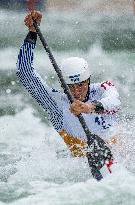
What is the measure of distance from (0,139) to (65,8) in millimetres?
10625

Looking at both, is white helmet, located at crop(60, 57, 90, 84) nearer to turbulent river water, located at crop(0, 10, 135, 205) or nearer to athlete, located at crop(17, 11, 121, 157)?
athlete, located at crop(17, 11, 121, 157)

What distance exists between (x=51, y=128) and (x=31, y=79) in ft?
13.2

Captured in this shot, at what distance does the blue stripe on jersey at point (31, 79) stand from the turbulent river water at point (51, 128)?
695 mm

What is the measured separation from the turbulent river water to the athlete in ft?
0.88

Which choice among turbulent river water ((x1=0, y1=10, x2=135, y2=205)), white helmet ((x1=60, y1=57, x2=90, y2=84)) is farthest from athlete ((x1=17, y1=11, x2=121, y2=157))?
turbulent river water ((x1=0, y1=10, x2=135, y2=205))

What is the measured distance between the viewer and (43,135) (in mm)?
9836

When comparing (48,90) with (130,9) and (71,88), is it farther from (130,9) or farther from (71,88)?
(130,9)

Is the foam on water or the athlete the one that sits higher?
the athlete

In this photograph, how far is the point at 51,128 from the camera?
10359 millimetres

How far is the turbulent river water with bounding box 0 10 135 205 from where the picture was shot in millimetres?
6000

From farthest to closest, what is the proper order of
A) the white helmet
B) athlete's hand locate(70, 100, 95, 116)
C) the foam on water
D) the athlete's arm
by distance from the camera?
the white helmet < the athlete's arm < athlete's hand locate(70, 100, 95, 116) < the foam on water

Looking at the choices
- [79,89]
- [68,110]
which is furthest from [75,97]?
[68,110]

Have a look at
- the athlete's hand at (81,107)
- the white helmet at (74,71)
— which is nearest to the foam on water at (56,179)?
the athlete's hand at (81,107)

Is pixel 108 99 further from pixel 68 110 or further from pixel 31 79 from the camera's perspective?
pixel 31 79
